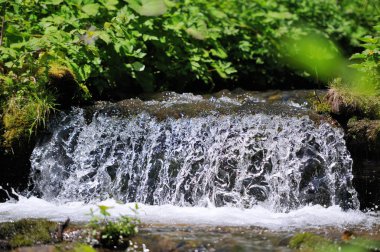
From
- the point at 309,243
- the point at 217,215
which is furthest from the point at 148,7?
the point at 309,243

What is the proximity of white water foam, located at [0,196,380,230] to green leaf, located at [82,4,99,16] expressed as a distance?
2652 mm

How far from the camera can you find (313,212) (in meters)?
5.37

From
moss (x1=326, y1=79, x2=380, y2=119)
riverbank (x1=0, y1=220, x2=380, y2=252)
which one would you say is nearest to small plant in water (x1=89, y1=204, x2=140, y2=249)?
riverbank (x1=0, y1=220, x2=380, y2=252)

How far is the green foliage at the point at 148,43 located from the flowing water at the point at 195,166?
0.57m

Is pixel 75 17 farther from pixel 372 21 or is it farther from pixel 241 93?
pixel 372 21

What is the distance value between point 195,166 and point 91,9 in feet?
8.93

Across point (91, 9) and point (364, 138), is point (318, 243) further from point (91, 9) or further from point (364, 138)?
point (91, 9)

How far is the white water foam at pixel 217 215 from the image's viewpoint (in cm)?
489

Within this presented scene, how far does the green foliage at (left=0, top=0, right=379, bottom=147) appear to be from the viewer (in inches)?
263

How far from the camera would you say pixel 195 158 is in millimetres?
6035

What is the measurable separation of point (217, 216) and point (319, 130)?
4.75 feet

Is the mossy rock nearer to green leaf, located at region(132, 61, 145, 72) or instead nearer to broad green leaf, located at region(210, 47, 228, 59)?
green leaf, located at region(132, 61, 145, 72)

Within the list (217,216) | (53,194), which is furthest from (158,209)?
(53,194)

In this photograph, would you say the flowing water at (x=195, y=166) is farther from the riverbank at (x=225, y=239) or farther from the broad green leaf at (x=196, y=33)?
the broad green leaf at (x=196, y=33)
